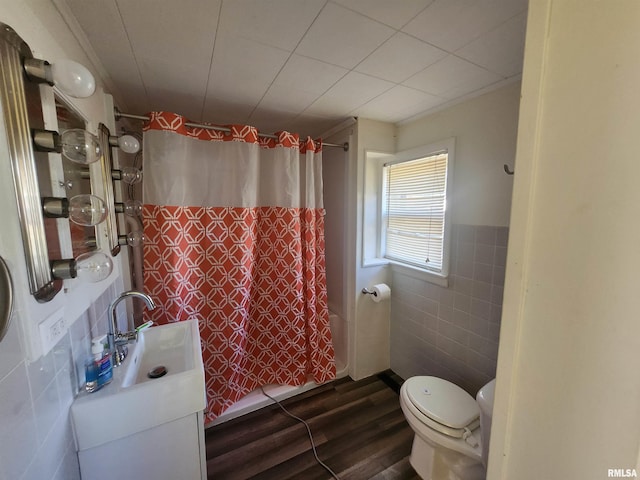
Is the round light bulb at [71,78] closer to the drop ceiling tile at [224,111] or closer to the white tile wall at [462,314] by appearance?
the drop ceiling tile at [224,111]

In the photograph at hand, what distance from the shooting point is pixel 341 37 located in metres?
1.03

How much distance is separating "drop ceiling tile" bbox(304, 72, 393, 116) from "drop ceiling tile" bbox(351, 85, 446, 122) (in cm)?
7

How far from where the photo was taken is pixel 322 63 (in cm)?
121

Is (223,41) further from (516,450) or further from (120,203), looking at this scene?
(516,450)

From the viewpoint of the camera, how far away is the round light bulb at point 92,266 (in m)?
0.70

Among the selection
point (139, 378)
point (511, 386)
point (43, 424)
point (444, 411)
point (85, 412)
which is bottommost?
point (444, 411)

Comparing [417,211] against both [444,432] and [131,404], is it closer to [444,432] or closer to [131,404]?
[444,432]

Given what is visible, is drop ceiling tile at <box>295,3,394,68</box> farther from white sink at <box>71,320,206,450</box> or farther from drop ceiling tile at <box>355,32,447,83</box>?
white sink at <box>71,320,206,450</box>

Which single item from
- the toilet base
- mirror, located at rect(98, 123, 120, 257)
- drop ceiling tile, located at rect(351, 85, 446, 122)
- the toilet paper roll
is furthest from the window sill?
mirror, located at rect(98, 123, 120, 257)

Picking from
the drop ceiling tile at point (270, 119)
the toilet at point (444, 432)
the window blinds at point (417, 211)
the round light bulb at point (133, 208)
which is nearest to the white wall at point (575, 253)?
the toilet at point (444, 432)

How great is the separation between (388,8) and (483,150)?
1.00 meters

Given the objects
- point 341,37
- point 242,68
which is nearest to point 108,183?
point 242,68

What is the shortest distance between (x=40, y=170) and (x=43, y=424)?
675 mm

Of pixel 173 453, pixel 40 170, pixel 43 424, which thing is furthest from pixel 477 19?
pixel 173 453
